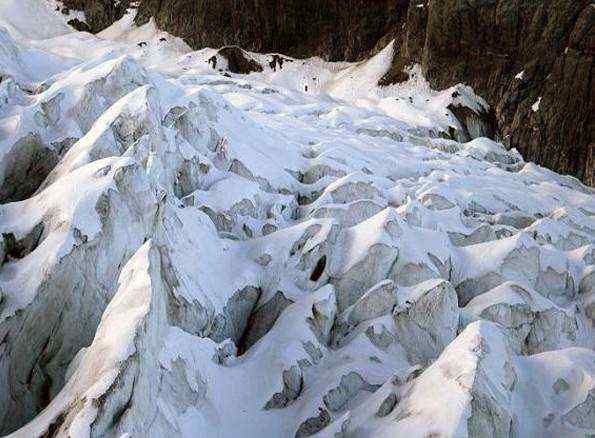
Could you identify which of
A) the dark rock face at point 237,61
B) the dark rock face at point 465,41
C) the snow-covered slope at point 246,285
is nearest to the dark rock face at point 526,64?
the dark rock face at point 465,41

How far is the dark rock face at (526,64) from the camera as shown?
176 ft

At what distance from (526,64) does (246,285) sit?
50062 millimetres

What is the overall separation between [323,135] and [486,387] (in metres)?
26.6

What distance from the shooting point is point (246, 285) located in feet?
59.3

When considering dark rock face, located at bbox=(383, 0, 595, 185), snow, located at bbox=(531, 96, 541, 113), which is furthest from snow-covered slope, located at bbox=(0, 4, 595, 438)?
snow, located at bbox=(531, 96, 541, 113)

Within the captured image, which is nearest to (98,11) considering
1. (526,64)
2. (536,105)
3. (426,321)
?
(526,64)

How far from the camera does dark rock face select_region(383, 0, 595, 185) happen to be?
176ft

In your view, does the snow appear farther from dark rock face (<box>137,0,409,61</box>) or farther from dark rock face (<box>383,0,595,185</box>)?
dark rock face (<box>137,0,409,61</box>)

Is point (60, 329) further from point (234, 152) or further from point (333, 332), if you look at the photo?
point (234, 152)

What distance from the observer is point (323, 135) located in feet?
120

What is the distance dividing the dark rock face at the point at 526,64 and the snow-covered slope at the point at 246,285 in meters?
24.8

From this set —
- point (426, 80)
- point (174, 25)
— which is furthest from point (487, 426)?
point (174, 25)

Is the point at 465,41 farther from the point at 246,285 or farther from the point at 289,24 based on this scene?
the point at 246,285

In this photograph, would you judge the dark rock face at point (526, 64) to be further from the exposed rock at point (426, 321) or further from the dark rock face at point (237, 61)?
the exposed rock at point (426, 321)
